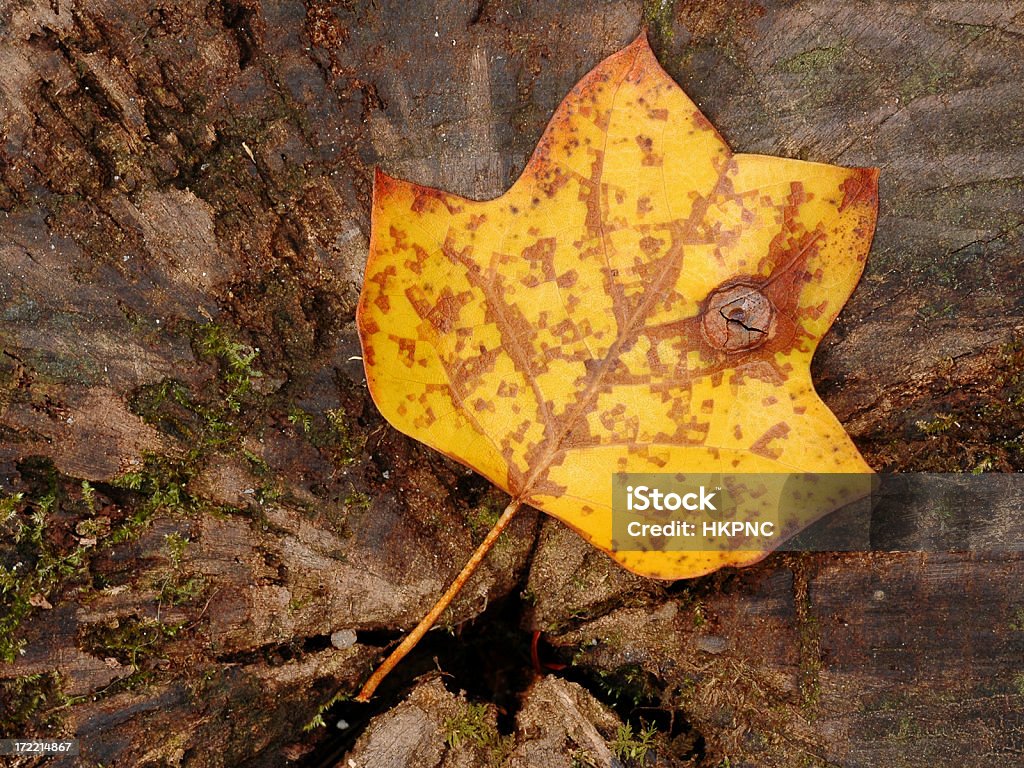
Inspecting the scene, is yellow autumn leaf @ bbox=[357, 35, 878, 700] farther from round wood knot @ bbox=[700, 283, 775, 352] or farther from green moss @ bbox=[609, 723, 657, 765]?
green moss @ bbox=[609, 723, 657, 765]

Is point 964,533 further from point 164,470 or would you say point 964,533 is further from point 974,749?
point 164,470

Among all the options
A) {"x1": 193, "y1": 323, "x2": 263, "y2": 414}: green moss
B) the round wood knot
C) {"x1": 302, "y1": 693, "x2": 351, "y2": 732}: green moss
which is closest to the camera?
the round wood knot

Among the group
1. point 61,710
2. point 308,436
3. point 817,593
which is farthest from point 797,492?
point 61,710

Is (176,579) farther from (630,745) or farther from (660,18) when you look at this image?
(660,18)

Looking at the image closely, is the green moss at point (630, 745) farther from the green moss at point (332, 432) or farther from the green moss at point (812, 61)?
the green moss at point (812, 61)
